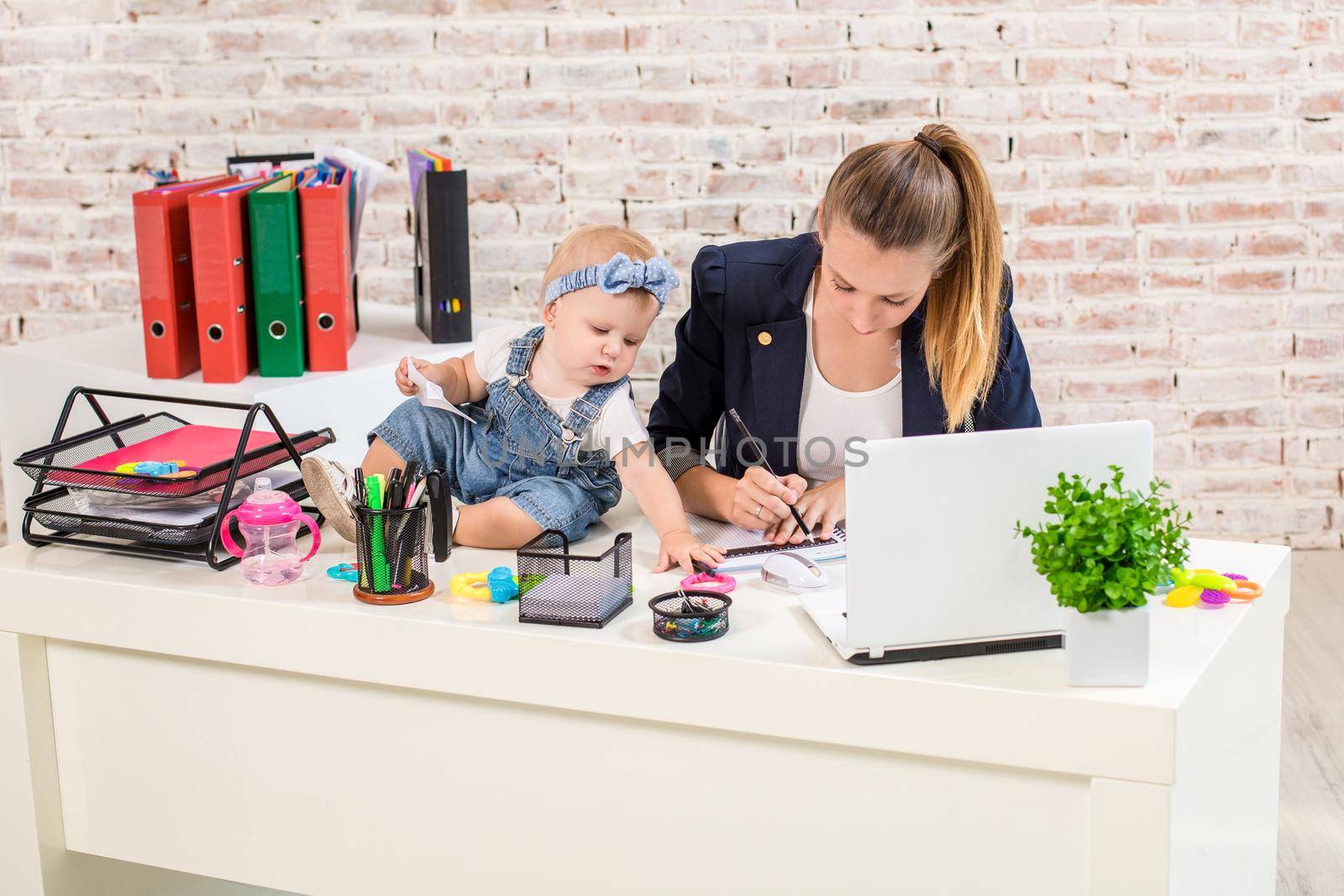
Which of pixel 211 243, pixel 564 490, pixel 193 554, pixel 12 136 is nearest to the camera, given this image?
pixel 193 554

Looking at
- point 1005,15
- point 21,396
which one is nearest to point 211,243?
point 21,396

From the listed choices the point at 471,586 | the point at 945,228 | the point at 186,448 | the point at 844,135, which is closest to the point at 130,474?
the point at 186,448

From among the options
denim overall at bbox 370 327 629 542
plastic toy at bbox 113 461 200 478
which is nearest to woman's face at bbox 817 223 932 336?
denim overall at bbox 370 327 629 542

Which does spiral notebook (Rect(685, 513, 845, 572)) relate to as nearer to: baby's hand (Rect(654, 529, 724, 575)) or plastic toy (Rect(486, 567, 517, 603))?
baby's hand (Rect(654, 529, 724, 575))

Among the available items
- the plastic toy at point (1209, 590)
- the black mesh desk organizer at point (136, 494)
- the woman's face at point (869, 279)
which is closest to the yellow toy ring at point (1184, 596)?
the plastic toy at point (1209, 590)

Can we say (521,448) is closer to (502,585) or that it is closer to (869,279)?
(502,585)

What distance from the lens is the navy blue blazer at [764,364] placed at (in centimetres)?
173

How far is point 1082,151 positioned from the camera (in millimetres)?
2945

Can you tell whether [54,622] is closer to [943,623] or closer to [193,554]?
[193,554]

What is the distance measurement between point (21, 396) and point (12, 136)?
1267 mm

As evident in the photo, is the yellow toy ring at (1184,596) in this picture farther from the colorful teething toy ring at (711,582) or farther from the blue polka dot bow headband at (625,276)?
the blue polka dot bow headband at (625,276)

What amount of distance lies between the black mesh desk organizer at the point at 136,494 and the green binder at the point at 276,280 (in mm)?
468

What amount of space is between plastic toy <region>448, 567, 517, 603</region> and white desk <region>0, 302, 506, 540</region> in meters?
0.73

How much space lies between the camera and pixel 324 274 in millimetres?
2094
